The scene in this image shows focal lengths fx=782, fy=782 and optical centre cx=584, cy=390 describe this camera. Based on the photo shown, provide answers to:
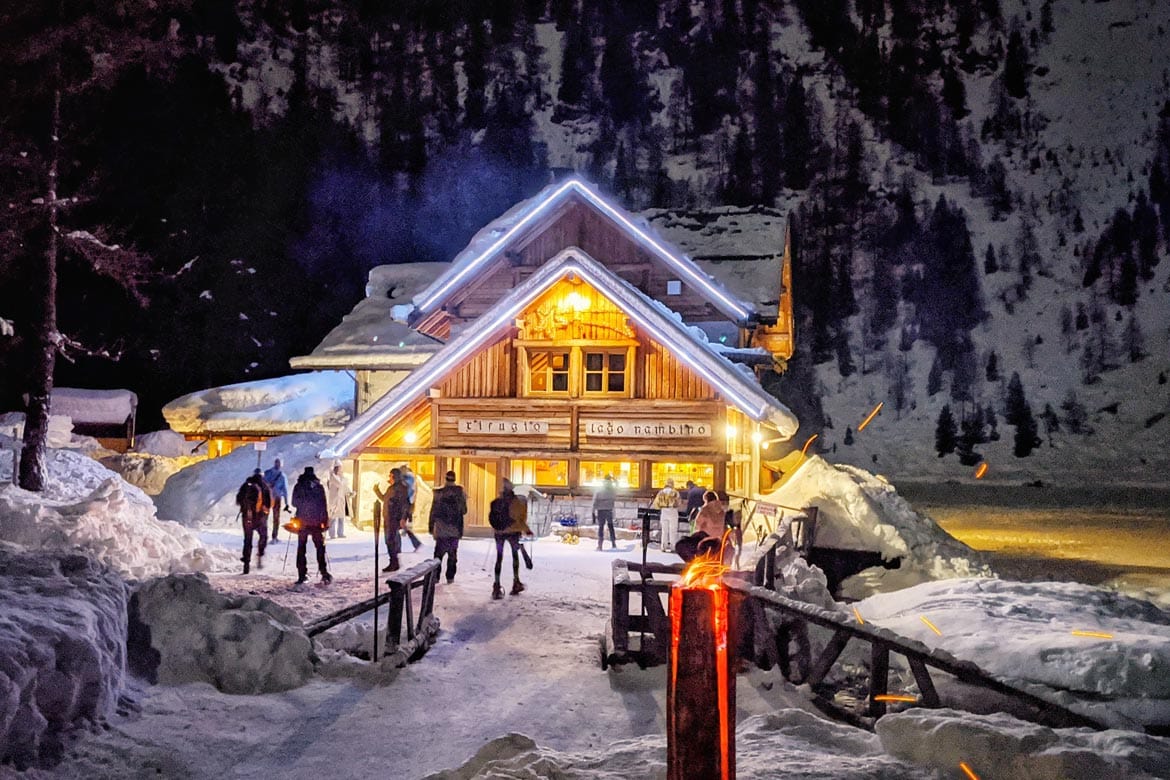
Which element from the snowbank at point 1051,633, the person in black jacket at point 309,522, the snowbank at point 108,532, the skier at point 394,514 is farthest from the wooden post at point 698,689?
the skier at point 394,514

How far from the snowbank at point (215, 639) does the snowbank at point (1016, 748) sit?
5.32 meters

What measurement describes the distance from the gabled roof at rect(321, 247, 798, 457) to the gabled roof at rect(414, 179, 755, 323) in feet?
10.2

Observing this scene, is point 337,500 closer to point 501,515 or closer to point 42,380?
point 42,380

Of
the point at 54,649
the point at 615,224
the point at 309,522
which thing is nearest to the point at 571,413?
the point at 615,224

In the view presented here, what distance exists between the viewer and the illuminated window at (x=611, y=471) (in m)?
20.0

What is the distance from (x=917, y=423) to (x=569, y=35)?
4892 centimetres

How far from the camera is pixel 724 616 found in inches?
146

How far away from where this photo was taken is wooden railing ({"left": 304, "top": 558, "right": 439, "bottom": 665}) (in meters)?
8.03

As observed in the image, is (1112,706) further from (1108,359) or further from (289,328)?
(1108,359)

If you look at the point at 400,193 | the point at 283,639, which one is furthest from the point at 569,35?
the point at 283,639

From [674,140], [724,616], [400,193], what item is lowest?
[724,616]

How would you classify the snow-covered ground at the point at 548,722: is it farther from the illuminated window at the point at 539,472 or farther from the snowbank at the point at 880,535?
the illuminated window at the point at 539,472

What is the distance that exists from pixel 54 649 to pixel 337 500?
14890 mm

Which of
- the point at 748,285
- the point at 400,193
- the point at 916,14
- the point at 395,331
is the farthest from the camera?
the point at 916,14
